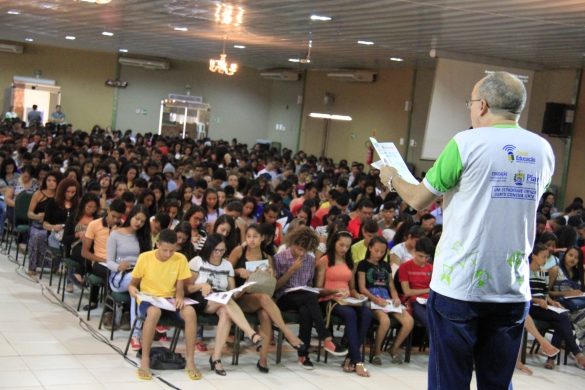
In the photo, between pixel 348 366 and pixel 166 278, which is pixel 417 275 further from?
pixel 166 278

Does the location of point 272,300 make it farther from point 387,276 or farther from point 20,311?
point 20,311

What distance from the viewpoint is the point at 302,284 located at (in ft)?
20.8

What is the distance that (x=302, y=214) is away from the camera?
8.16 m

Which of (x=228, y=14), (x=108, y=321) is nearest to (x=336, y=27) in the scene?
(x=228, y=14)

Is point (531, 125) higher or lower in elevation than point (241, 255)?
higher

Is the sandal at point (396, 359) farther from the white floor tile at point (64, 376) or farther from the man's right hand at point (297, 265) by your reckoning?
the white floor tile at point (64, 376)

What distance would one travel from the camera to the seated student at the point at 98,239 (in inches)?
263

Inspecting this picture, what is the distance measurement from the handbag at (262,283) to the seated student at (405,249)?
1.66m

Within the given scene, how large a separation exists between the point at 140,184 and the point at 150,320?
4072mm

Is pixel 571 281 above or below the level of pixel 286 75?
below

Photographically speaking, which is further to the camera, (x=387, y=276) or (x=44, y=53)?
(x=44, y=53)

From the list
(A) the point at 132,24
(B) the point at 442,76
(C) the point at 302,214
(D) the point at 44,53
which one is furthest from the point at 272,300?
(D) the point at 44,53

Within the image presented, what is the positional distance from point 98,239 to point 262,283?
1750 mm

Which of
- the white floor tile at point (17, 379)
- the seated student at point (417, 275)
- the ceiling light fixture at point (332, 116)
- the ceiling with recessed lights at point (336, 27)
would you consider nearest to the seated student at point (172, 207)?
the seated student at point (417, 275)
